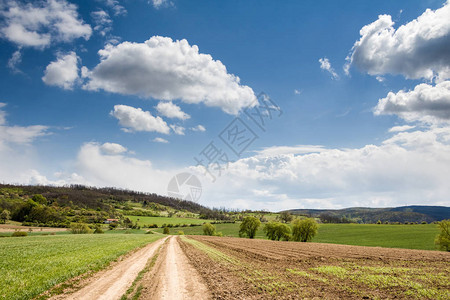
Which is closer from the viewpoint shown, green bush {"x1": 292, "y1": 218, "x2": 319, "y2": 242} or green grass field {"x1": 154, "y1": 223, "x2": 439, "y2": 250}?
green grass field {"x1": 154, "y1": 223, "x2": 439, "y2": 250}

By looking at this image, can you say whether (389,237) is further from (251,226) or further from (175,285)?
(175,285)

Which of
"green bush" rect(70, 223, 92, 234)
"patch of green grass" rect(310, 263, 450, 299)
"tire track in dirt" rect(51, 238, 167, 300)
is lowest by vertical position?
"green bush" rect(70, 223, 92, 234)

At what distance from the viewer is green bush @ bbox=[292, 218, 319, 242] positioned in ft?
230

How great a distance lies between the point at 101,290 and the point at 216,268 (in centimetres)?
984

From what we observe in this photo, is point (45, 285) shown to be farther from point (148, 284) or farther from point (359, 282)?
point (359, 282)

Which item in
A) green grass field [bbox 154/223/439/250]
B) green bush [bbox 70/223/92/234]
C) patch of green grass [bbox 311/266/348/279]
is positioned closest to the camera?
patch of green grass [bbox 311/266/348/279]

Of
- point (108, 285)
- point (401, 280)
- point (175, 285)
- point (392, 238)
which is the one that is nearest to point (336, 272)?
point (401, 280)

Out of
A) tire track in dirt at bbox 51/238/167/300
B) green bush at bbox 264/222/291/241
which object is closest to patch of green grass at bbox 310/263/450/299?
tire track in dirt at bbox 51/238/167/300

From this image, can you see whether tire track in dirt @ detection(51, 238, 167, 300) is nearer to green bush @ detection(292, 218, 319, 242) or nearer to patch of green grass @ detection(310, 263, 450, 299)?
patch of green grass @ detection(310, 263, 450, 299)

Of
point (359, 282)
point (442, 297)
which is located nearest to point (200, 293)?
point (359, 282)

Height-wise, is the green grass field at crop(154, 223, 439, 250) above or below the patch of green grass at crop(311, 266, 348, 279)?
below

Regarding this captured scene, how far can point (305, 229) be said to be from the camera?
7044cm

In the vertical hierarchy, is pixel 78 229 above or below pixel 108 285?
below

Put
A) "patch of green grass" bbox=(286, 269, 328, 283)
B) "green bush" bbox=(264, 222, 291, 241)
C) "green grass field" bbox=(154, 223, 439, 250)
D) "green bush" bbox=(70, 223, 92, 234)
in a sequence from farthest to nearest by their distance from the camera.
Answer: "green bush" bbox=(70, 223, 92, 234) < "green bush" bbox=(264, 222, 291, 241) < "green grass field" bbox=(154, 223, 439, 250) < "patch of green grass" bbox=(286, 269, 328, 283)
